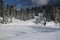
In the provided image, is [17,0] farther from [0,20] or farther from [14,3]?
[0,20]

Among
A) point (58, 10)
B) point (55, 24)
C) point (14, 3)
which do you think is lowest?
point (55, 24)

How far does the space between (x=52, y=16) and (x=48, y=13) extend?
0.12m

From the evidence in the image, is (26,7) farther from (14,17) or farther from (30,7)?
(14,17)

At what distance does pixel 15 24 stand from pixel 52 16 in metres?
0.85

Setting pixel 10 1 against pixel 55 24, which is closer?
pixel 10 1

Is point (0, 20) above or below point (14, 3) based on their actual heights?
below

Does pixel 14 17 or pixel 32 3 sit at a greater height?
pixel 32 3

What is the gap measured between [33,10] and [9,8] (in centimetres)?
53

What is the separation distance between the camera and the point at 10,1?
2268mm

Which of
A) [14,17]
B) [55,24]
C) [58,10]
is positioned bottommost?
[55,24]

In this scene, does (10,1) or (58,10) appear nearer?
(10,1)

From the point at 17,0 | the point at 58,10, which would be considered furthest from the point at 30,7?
the point at 58,10

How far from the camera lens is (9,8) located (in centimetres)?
237

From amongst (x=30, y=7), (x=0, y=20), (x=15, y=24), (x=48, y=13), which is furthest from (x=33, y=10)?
(x=0, y=20)
